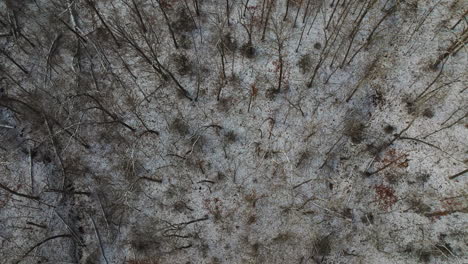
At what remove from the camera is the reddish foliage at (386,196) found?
698 centimetres

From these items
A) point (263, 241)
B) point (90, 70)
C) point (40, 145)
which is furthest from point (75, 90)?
point (263, 241)

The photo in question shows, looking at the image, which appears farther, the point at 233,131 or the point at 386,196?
the point at 233,131

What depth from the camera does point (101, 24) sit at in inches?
313

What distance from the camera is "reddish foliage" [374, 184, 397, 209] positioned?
6.98 meters

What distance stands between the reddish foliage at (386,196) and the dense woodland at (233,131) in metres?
0.04

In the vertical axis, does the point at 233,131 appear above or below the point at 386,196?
above

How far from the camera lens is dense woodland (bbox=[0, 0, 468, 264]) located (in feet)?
22.7

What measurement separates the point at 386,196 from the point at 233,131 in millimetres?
Answer: 3276

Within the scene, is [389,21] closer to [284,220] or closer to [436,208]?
[436,208]

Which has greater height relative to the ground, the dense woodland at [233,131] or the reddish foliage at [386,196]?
the dense woodland at [233,131]

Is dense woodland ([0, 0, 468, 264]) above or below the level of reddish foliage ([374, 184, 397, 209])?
above

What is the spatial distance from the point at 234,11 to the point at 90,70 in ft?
11.1

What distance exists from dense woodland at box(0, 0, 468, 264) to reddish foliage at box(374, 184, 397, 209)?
0.13 ft

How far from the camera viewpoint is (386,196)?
7.01 metres
